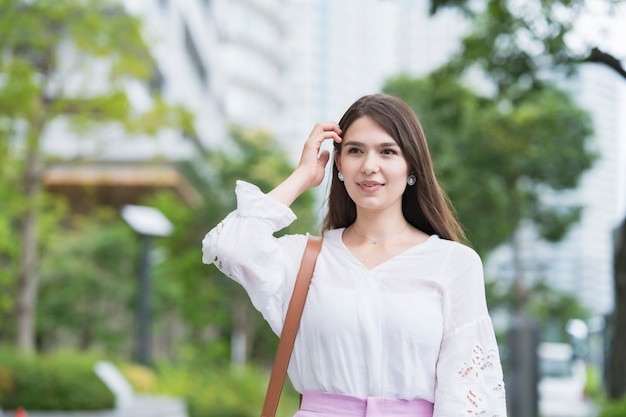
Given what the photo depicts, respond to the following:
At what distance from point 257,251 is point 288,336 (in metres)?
0.26

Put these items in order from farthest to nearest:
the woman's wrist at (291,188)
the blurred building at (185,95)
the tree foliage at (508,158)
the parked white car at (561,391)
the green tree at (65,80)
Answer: the blurred building at (185,95)
the parked white car at (561,391)
the tree foliage at (508,158)
the green tree at (65,80)
the woman's wrist at (291,188)

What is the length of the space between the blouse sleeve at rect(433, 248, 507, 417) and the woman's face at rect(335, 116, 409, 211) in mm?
297

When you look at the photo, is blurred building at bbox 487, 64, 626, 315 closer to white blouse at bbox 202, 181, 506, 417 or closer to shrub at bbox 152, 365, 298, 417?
shrub at bbox 152, 365, 298, 417

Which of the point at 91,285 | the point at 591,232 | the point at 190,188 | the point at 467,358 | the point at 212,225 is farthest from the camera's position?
the point at 591,232

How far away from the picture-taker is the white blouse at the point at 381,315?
2988mm

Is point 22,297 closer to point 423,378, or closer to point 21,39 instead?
point 21,39

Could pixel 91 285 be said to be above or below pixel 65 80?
below

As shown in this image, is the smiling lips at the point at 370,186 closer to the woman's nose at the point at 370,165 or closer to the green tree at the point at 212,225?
the woman's nose at the point at 370,165

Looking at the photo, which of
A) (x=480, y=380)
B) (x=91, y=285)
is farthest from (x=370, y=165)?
(x=91, y=285)

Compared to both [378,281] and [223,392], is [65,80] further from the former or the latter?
[378,281]

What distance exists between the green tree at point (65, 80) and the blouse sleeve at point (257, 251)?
14.7 metres

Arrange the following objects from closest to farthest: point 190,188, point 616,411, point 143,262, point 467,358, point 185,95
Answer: point 467,358, point 616,411, point 143,262, point 190,188, point 185,95

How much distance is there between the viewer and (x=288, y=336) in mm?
3066

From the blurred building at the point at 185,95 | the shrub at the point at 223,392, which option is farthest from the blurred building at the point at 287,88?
the shrub at the point at 223,392
